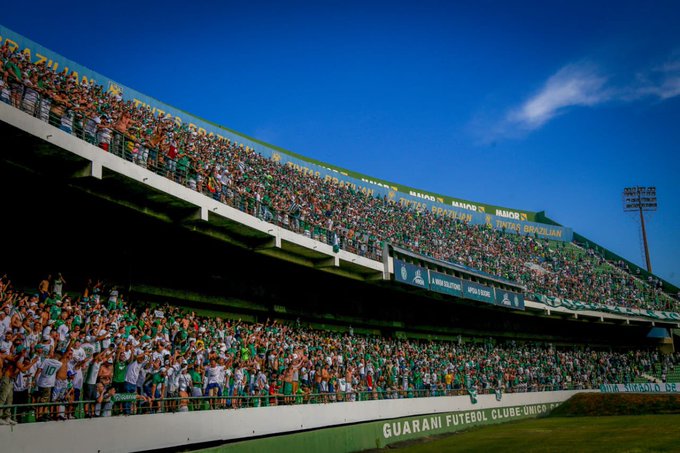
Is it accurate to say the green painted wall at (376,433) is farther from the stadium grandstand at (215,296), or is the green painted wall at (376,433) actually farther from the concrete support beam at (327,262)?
the concrete support beam at (327,262)

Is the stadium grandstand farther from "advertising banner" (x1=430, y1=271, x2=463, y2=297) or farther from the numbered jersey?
"advertising banner" (x1=430, y1=271, x2=463, y2=297)

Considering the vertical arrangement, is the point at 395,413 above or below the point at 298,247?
below

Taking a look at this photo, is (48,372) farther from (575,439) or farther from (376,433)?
(575,439)

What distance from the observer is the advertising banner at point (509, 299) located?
3778 centimetres

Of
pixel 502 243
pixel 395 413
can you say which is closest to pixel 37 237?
pixel 395 413

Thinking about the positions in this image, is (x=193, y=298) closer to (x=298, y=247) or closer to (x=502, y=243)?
(x=298, y=247)

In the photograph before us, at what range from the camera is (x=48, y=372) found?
432 inches

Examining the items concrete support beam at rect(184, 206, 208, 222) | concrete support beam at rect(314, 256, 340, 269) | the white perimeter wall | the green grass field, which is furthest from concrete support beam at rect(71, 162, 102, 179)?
the green grass field

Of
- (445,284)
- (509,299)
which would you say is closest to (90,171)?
(445,284)

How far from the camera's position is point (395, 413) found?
24.4 meters

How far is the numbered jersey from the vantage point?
10945 mm

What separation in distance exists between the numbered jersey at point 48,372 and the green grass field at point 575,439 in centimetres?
1199

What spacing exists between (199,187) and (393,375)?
1200 cm

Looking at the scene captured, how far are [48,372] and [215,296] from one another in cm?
1353
